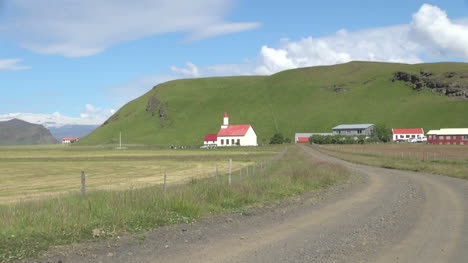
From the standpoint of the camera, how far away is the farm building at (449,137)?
131875mm

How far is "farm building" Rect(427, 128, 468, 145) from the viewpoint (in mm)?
131875

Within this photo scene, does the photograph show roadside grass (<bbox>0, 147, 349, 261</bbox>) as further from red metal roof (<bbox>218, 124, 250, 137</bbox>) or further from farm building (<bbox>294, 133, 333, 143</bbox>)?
farm building (<bbox>294, 133, 333, 143</bbox>)

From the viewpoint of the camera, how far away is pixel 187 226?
1270cm

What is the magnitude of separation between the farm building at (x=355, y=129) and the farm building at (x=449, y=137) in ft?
99.7

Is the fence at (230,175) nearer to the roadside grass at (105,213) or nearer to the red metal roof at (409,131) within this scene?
the roadside grass at (105,213)

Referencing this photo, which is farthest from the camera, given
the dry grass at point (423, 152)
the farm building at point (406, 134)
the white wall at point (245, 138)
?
the farm building at point (406, 134)

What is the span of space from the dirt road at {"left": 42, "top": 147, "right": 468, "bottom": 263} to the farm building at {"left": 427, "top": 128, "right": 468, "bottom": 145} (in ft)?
418


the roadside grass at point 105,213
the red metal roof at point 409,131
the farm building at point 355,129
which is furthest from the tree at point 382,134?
the roadside grass at point 105,213

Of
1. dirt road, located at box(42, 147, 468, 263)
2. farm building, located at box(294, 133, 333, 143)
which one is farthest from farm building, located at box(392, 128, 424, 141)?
dirt road, located at box(42, 147, 468, 263)

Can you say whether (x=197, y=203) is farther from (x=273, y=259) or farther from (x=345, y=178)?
(x=345, y=178)

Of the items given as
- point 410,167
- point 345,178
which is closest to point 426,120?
point 410,167

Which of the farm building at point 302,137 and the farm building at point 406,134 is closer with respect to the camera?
the farm building at point 406,134

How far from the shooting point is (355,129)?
173m

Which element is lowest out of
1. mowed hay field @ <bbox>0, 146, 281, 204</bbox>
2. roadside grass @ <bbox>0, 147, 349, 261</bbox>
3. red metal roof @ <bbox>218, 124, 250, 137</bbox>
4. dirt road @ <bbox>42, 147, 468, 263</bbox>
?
mowed hay field @ <bbox>0, 146, 281, 204</bbox>
